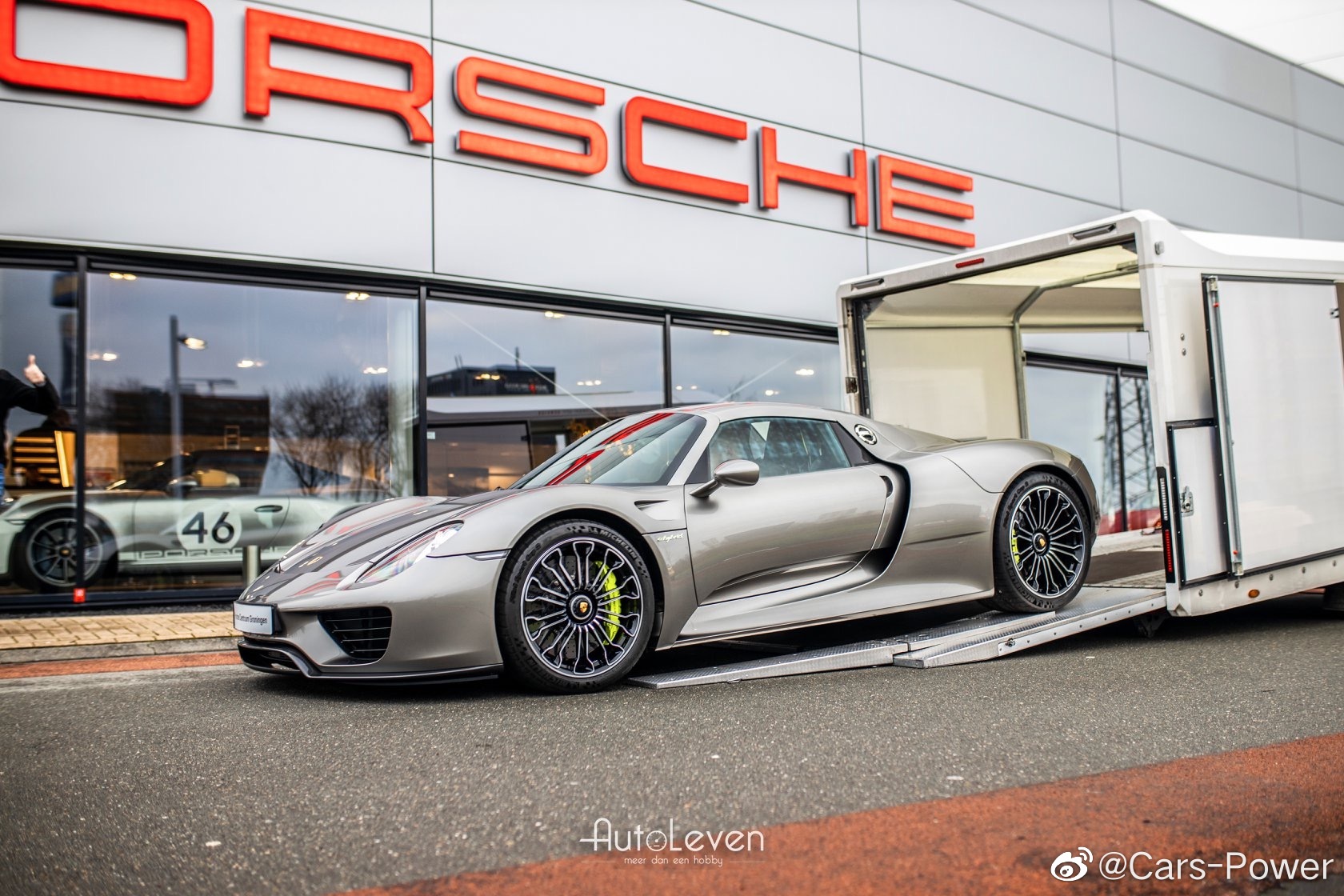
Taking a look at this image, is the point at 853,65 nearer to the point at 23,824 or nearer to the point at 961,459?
the point at 961,459

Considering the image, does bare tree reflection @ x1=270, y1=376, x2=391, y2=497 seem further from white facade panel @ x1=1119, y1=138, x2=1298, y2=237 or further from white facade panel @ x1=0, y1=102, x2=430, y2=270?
white facade panel @ x1=1119, y1=138, x2=1298, y2=237

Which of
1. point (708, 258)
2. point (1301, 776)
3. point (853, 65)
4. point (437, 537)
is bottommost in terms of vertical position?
point (1301, 776)

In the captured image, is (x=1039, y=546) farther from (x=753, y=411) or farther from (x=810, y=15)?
(x=810, y=15)

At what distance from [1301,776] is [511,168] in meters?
7.99

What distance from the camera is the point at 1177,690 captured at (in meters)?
4.32

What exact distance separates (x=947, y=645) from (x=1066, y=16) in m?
12.1

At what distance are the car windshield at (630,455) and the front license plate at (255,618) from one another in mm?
1317

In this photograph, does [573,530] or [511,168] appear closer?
[573,530]

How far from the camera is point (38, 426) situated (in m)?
Answer: 7.93

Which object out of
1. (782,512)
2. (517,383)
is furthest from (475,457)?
(782,512)

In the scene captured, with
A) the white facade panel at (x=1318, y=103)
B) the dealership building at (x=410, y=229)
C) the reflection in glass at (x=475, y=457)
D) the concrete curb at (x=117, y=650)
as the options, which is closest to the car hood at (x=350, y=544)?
the concrete curb at (x=117, y=650)

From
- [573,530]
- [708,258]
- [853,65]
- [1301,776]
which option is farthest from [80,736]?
[853,65]

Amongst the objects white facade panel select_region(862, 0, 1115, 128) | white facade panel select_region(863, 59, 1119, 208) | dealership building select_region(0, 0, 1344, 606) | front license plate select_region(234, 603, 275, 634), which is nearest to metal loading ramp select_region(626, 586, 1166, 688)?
front license plate select_region(234, 603, 275, 634)

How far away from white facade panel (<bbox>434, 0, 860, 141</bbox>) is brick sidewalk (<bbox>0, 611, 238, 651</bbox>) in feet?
17.5
